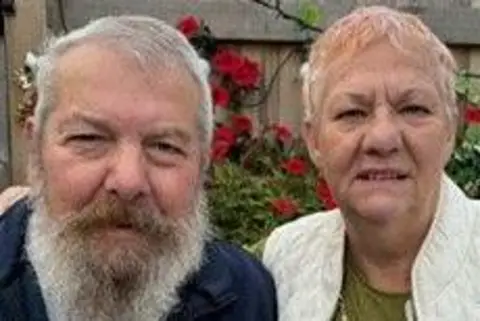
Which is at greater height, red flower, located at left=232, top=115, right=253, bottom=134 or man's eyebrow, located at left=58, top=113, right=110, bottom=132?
man's eyebrow, located at left=58, top=113, right=110, bottom=132

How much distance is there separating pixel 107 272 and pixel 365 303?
60 centimetres

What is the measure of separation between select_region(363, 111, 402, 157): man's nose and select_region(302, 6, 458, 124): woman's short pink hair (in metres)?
0.14

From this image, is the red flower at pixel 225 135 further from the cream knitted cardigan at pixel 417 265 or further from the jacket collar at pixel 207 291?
the jacket collar at pixel 207 291

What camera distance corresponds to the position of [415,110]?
9.12 feet

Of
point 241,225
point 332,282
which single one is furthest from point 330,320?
point 241,225

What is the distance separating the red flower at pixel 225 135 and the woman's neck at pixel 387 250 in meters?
1.78

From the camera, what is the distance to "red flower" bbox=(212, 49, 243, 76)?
4.95 meters

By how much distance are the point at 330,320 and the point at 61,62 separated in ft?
2.67

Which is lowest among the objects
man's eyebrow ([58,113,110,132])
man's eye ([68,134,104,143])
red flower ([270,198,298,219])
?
red flower ([270,198,298,219])

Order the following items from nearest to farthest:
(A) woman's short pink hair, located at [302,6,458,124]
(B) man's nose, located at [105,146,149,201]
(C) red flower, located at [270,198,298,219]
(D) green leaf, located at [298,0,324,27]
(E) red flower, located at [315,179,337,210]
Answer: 1. (B) man's nose, located at [105,146,149,201]
2. (A) woman's short pink hair, located at [302,6,458,124]
3. (E) red flower, located at [315,179,337,210]
4. (C) red flower, located at [270,198,298,219]
5. (D) green leaf, located at [298,0,324,27]

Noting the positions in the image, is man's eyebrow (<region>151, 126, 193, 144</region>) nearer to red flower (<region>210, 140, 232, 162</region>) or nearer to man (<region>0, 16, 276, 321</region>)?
man (<region>0, 16, 276, 321</region>)

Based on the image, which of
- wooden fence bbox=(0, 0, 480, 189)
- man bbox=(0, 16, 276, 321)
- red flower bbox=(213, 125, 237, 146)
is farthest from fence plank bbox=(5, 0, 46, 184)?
man bbox=(0, 16, 276, 321)

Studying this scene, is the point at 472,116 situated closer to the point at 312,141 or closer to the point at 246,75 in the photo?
the point at 246,75

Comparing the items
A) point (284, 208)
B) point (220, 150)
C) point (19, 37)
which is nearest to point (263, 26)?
point (220, 150)
